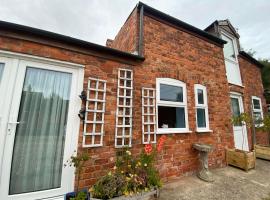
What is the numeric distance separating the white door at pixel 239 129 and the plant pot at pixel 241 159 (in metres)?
1.16

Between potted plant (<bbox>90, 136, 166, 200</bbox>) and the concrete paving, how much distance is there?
1.69ft

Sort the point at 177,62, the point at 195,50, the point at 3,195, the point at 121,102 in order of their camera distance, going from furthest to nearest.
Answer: the point at 195,50 < the point at 177,62 < the point at 121,102 < the point at 3,195

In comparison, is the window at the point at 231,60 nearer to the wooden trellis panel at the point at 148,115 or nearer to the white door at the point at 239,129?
the white door at the point at 239,129

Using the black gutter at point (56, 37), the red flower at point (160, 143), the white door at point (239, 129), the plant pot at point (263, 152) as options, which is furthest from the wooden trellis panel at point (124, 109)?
the plant pot at point (263, 152)

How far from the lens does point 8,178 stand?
1.95 metres

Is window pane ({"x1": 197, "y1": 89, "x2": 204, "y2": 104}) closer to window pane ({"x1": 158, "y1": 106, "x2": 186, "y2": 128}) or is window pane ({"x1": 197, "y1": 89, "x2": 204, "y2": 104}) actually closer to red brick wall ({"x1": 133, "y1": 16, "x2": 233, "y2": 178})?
red brick wall ({"x1": 133, "y1": 16, "x2": 233, "y2": 178})

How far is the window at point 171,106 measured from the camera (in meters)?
3.40

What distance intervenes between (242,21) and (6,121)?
1013 cm

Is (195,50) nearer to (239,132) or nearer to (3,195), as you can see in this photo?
(239,132)

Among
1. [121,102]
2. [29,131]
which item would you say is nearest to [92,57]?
[121,102]

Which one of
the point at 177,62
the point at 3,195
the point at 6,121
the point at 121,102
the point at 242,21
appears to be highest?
the point at 242,21

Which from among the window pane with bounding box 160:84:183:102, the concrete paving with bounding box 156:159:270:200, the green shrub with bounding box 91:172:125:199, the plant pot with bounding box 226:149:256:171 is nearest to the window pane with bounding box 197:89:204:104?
the window pane with bounding box 160:84:183:102

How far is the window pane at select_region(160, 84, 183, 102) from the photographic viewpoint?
3.51 meters

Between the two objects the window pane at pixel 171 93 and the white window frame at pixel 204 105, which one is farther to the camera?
the white window frame at pixel 204 105
